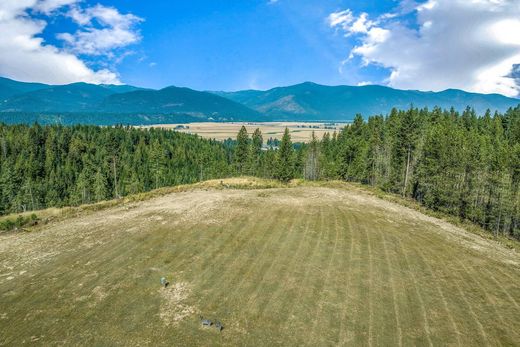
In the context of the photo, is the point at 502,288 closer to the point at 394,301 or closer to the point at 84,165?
the point at 394,301

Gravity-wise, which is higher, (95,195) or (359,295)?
(359,295)

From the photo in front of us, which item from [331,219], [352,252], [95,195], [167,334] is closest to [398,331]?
[352,252]

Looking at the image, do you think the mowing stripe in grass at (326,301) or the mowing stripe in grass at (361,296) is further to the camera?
the mowing stripe in grass at (326,301)

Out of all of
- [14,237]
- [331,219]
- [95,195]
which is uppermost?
[331,219]

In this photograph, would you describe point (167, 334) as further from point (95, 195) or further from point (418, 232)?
point (95, 195)

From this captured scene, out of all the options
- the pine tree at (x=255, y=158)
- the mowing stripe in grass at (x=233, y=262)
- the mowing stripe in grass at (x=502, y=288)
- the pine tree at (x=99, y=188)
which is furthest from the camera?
the pine tree at (x=255, y=158)

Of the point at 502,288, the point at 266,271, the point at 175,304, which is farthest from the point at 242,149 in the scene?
the point at 502,288

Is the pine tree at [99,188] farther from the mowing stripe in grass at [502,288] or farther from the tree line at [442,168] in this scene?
the mowing stripe in grass at [502,288]

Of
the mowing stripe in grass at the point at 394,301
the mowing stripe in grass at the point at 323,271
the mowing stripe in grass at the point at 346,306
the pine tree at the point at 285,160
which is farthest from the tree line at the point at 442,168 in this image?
the mowing stripe in grass at the point at 346,306
